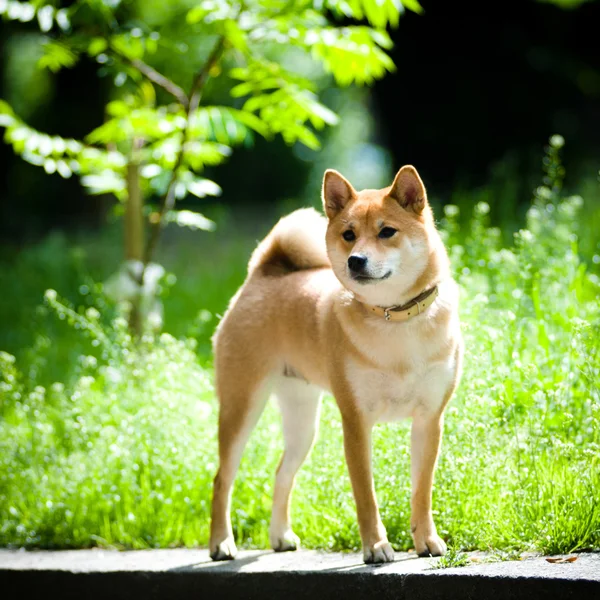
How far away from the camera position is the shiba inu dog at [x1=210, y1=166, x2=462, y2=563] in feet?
11.5

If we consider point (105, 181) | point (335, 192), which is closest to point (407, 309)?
point (335, 192)

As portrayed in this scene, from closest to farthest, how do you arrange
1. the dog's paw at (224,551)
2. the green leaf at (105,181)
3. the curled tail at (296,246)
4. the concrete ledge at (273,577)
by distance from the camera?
the concrete ledge at (273,577) < the dog's paw at (224,551) < the curled tail at (296,246) < the green leaf at (105,181)

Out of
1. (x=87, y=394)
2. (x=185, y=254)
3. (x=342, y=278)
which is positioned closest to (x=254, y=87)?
(x=87, y=394)

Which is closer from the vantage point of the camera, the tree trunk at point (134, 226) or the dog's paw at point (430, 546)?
the dog's paw at point (430, 546)

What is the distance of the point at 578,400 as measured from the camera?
4.16m

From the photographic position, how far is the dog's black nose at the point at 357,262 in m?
3.40

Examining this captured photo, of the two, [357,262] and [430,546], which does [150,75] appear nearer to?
[357,262]

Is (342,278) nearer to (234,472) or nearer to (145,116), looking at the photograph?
(234,472)

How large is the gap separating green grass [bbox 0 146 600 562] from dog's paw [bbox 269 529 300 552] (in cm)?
10

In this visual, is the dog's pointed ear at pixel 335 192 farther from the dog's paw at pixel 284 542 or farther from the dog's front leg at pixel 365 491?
the dog's paw at pixel 284 542

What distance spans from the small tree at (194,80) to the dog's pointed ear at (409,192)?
6.02 ft

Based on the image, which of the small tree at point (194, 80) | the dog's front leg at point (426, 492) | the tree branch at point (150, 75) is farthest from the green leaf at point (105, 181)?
the dog's front leg at point (426, 492)

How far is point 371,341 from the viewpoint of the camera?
140 inches

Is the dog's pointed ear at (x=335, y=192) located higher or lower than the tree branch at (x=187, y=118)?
higher
